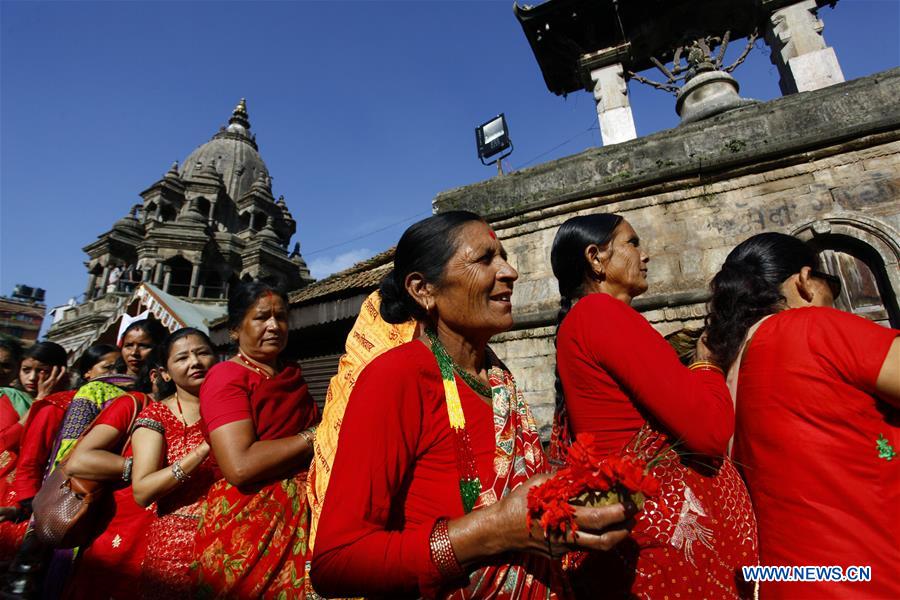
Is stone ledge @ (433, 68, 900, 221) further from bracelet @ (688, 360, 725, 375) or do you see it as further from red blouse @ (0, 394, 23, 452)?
red blouse @ (0, 394, 23, 452)

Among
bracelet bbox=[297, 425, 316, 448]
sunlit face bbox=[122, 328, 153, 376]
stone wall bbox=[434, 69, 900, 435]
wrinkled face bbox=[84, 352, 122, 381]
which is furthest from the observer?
stone wall bbox=[434, 69, 900, 435]

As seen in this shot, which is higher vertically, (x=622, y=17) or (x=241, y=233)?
(x=241, y=233)

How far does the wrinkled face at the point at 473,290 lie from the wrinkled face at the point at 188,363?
1.86m

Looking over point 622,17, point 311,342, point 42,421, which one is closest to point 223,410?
point 42,421

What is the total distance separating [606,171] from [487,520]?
16.3ft

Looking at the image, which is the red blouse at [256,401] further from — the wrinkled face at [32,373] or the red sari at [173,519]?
the wrinkled face at [32,373]

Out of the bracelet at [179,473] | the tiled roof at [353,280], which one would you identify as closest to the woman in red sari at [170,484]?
the bracelet at [179,473]

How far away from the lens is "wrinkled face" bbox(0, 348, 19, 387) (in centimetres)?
420

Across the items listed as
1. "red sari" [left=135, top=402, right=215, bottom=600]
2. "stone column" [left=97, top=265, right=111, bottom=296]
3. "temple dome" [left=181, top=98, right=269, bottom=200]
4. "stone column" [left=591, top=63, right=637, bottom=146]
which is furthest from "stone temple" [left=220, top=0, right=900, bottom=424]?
"temple dome" [left=181, top=98, right=269, bottom=200]

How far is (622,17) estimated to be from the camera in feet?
24.7

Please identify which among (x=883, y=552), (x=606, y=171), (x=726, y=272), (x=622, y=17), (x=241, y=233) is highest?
(x=241, y=233)

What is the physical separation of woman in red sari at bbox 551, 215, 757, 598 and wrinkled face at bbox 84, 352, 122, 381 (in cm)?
404

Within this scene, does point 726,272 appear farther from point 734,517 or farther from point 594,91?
point 594,91

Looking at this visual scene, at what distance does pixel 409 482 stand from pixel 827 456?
4.30 ft
